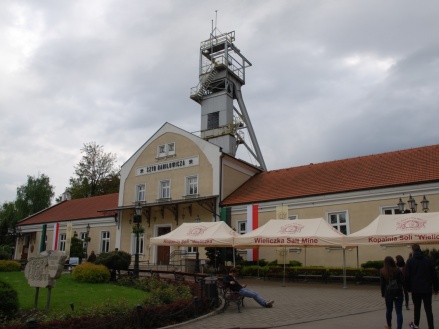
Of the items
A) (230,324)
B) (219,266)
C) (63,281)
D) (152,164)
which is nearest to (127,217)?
(152,164)

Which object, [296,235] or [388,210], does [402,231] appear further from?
[388,210]

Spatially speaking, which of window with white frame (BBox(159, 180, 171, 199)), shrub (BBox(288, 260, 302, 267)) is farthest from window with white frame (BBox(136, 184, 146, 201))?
shrub (BBox(288, 260, 302, 267))

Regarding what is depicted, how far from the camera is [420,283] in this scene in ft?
27.5

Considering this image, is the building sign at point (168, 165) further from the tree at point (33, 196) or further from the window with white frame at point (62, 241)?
the tree at point (33, 196)

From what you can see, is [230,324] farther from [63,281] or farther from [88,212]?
[88,212]

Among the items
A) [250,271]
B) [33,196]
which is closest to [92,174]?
[33,196]

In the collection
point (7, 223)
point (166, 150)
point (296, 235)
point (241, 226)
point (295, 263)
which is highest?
point (166, 150)

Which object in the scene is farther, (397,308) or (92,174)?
(92,174)

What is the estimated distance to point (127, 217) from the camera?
33.5 m

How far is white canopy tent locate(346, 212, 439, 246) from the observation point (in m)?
16.0

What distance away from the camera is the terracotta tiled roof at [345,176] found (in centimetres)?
2303

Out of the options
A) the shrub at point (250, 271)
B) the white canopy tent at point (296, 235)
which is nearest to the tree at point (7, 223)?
the shrub at point (250, 271)

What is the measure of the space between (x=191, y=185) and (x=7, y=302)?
21137mm

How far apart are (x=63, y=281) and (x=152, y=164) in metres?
15.7
